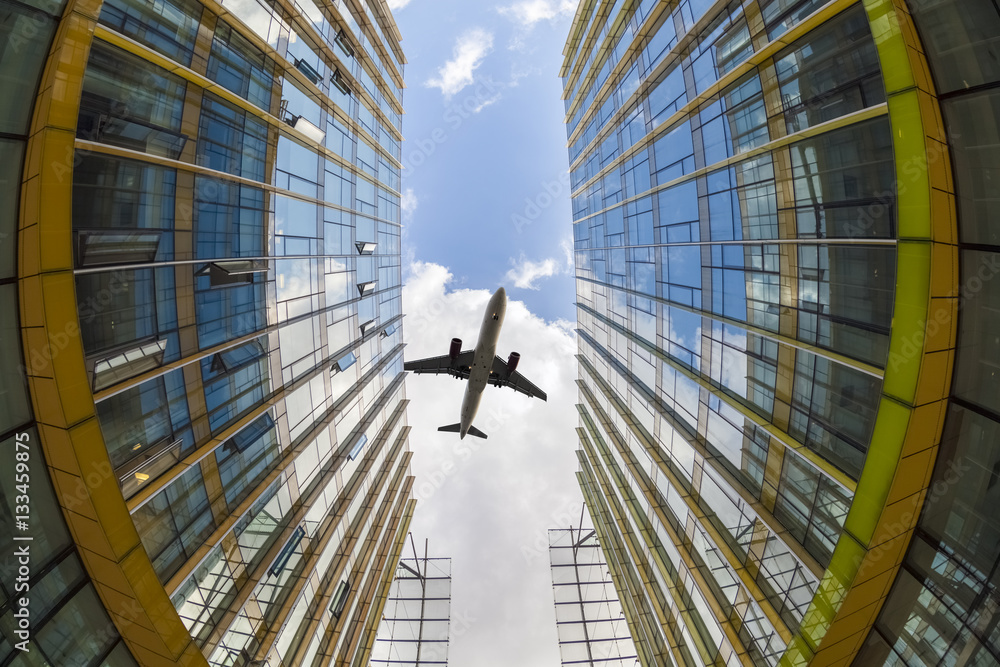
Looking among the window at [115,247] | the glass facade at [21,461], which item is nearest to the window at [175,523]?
the glass facade at [21,461]

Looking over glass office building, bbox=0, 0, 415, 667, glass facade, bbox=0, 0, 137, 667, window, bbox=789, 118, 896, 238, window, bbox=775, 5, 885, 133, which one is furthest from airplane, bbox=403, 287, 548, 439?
glass facade, bbox=0, 0, 137, 667

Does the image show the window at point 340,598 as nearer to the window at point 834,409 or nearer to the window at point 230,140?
the window at point 230,140

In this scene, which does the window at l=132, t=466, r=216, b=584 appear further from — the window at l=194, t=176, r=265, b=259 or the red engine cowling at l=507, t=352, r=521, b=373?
the red engine cowling at l=507, t=352, r=521, b=373

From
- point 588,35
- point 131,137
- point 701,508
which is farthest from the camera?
point 588,35

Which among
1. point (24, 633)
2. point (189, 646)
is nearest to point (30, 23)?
point (24, 633)

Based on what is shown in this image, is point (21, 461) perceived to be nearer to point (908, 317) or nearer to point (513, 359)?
point (908, 317)

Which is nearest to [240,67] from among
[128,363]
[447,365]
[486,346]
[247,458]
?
[128,363]

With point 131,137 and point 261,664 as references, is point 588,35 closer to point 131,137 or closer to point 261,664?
point 131,137
